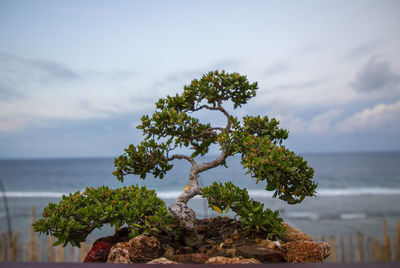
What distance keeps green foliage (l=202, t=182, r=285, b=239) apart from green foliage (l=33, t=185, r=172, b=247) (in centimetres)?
41

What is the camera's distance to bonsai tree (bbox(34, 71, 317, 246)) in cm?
219

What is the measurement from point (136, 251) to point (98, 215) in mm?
400

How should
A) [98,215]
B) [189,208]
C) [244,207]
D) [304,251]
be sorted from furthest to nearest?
[189,208] → [244,207] → [98,215] → [304,251]

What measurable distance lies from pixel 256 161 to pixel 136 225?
990mm

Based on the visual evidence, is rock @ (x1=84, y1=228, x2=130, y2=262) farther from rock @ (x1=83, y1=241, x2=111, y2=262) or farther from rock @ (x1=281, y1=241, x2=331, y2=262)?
rock @ (x1=281, y1=241, x2=331, y2=262)

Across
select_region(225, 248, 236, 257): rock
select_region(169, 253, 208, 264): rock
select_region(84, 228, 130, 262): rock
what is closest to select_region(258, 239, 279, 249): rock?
select_region(225, 248, 236, 257): rock

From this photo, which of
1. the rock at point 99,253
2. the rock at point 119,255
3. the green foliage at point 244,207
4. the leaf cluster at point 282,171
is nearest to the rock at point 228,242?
the green foliage at point 244,207

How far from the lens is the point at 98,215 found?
2.20 meters

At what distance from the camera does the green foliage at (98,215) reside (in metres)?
2.18

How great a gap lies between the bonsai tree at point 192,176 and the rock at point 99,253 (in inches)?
5.8

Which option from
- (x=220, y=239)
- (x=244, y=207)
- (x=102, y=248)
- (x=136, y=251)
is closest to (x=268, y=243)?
(x=244, y=207)

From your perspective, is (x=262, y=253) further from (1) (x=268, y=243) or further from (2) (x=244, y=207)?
(2) (x=244, y=207)

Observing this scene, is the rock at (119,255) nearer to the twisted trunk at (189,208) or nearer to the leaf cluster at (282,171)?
the twisted trunk at (189,208)

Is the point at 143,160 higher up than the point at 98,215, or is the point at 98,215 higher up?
the point at 143,160
